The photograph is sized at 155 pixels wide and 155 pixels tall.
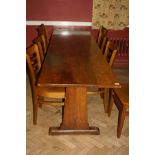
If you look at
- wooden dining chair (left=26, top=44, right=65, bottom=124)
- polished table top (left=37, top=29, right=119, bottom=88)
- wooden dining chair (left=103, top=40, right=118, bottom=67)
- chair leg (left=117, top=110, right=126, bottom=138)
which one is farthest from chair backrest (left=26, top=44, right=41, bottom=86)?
chair leg (left=117, top=110, right=126, bottom=138)

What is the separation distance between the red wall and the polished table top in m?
1.23

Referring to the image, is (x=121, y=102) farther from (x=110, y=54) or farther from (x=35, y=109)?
(x=35, y=109)

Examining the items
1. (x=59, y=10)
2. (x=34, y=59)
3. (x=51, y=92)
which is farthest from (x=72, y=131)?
(x=59, y=10)

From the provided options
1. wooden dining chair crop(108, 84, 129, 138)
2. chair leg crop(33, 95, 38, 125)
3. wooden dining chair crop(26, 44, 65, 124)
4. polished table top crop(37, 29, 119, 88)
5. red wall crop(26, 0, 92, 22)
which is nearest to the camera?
polished table top crop(37, 29, 119, 88)

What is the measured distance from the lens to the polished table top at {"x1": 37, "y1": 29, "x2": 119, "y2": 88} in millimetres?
1906

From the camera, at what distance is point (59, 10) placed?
14.5 ft

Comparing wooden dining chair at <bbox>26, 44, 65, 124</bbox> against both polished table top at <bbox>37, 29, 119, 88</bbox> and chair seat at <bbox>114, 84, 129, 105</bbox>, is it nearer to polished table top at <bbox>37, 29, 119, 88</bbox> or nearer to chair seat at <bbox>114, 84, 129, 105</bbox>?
polished table top at <bbox>37, 29, 119, 88</bbox>

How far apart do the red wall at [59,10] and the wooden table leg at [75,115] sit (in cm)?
257

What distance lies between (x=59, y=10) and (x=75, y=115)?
8.74ft

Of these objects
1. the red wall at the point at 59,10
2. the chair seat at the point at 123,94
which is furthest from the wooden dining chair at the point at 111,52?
the red wall at the point at 59,10

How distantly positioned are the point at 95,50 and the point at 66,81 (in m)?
1.08

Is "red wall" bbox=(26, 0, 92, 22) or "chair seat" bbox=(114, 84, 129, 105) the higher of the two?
"red wall" bbox=(26, 0, 92, 22)
